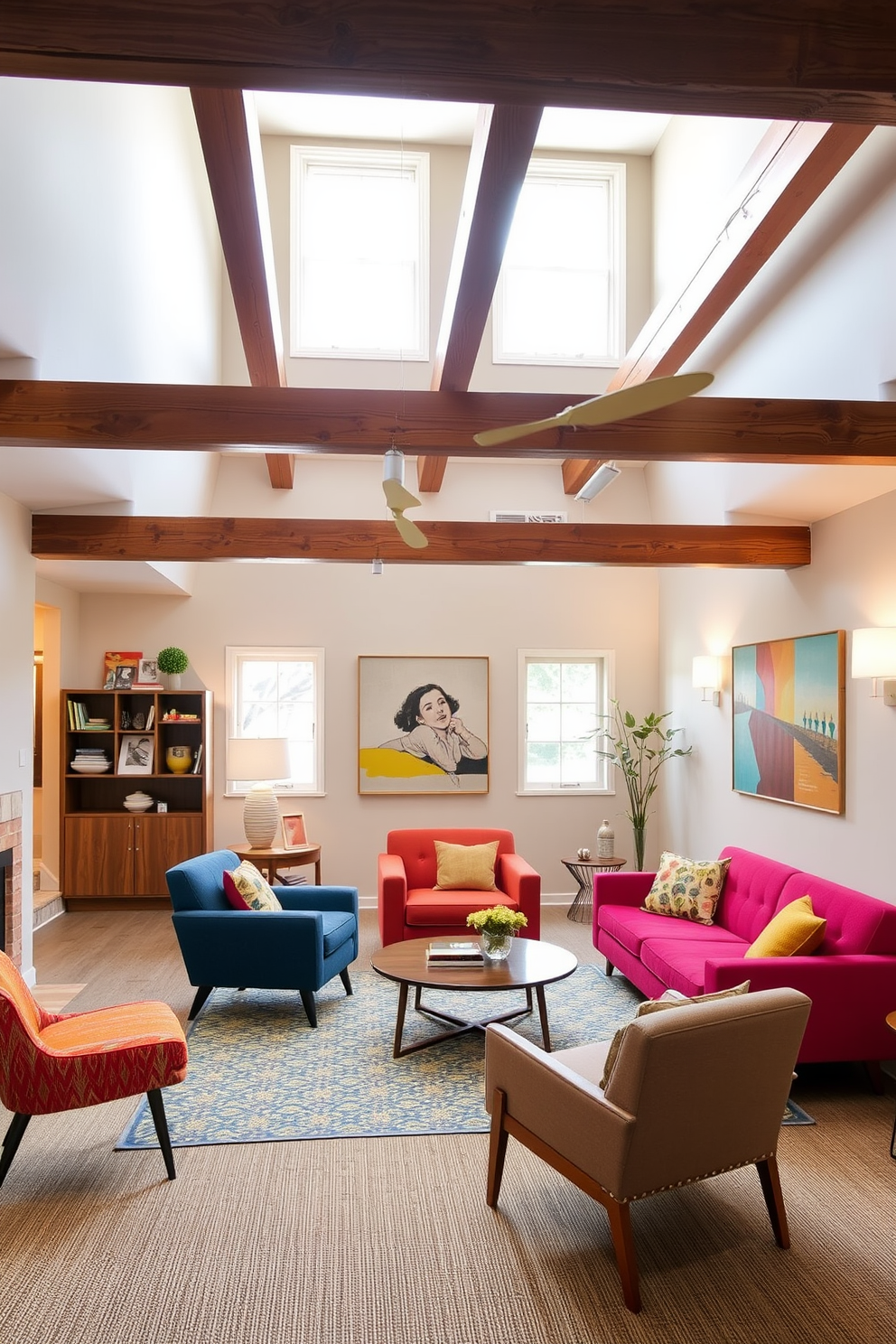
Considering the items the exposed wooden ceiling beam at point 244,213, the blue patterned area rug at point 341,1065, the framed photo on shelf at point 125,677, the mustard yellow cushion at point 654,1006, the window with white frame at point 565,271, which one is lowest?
the blue patterned area rug at point 341,1065

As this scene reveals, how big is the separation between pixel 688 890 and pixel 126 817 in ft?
14.0

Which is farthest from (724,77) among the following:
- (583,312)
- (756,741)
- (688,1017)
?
(583,312)

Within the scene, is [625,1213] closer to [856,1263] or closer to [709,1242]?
[709,1242]

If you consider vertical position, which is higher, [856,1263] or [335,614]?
[335,614]

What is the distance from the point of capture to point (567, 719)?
801 centimetres

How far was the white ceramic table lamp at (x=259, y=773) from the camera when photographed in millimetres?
6672

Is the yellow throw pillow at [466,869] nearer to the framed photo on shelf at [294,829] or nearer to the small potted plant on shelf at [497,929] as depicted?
the framed photo on shelf at [294,829]

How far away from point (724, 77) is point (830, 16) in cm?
24

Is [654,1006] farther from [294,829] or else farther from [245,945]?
[294,829]

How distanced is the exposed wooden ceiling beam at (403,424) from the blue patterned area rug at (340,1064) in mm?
2656

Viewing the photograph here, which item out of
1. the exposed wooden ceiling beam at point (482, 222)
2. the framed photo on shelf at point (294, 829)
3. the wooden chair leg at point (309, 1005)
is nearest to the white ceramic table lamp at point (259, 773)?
the framed photo on shelf at point (294, 829)

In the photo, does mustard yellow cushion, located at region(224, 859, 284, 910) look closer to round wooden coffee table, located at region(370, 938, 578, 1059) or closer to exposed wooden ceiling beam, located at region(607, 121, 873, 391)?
round wooden coffee table, located at region(370, 938, 578, 1059)

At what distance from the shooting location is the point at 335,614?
A: 772 centimetres

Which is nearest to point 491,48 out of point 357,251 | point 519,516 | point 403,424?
point 403,424
